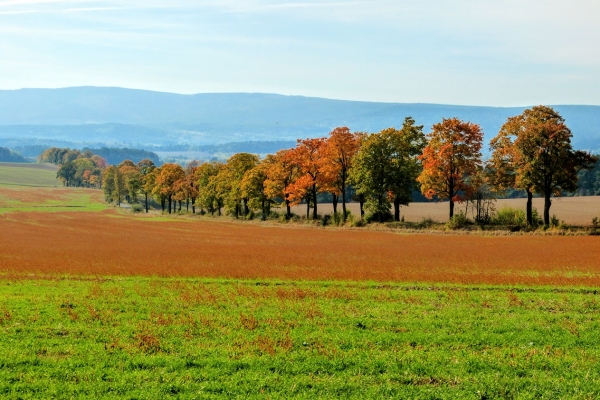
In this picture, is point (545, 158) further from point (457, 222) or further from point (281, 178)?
point (281, 178)

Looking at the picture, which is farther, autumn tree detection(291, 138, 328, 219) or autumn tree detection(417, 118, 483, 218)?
autumn tree detection(291, 138, 328, 219)

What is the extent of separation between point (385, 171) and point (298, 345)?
2453 inches

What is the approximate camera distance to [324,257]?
44.3 metres

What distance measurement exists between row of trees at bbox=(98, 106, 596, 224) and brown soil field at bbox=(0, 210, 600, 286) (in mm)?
7696

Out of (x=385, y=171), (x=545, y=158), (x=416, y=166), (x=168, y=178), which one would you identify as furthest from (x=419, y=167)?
(x=168, y=178)

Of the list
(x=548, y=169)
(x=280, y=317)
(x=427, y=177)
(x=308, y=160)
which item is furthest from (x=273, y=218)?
(x=280, y=317)

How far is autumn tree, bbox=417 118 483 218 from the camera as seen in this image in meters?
70.2

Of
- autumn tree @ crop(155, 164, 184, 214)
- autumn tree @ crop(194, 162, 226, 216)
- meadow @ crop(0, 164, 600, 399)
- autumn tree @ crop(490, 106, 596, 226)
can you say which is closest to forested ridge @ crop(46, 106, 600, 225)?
autumn tree @ crop(490, 106, 596, 226)

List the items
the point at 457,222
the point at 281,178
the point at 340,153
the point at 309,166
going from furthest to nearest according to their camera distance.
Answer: the point at 281,178 → the point at 309,166 → the point at 340,153 → the point at 457,222

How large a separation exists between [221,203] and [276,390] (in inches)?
3984

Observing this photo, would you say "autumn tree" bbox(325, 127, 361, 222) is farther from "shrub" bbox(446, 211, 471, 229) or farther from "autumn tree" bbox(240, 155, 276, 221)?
"shrub" bbox(446, 211, 471, 229)

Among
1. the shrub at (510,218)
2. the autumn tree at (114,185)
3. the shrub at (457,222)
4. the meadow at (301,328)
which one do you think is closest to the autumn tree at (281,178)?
the shrub at (457,222)

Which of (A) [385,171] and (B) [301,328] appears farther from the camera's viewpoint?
(A) [385,171]

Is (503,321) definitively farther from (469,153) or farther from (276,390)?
(469,153)
